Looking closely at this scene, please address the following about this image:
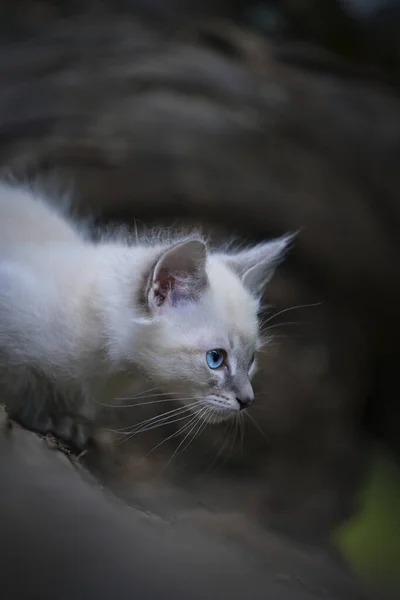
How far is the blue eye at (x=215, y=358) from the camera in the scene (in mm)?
1060

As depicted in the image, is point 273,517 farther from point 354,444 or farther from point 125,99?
point 125,99

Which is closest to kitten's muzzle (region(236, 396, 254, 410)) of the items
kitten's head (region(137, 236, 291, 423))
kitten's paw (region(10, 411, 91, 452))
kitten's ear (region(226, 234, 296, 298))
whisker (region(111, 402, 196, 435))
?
kitten's head (region(137, 236, 291, 423))

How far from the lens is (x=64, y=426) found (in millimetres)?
1259

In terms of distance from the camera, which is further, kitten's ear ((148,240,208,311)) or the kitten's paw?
the kitten's paw

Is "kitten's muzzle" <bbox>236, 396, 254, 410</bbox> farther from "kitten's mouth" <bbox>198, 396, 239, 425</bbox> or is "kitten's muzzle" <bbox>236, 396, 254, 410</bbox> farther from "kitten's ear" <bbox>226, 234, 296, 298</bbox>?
"kitten's ear" <bbox>226, 234, 296, 298</bbox>

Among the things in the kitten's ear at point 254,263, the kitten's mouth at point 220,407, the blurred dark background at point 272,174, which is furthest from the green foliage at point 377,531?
the kitten's ear at point 254,263

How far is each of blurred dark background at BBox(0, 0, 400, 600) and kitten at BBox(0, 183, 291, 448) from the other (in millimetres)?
157

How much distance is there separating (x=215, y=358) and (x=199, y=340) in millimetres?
39

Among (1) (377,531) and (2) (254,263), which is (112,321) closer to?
(2) (254,263)

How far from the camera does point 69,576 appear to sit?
0.64 metres

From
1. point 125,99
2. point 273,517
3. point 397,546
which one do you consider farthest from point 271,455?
point 125,99

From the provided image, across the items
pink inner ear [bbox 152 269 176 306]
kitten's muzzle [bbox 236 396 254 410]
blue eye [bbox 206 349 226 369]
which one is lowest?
kitten's muzzle [bbox 236 396 254 410]

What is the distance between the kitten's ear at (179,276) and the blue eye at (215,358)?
0.09 metres

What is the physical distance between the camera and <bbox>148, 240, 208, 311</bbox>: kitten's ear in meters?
0.97
